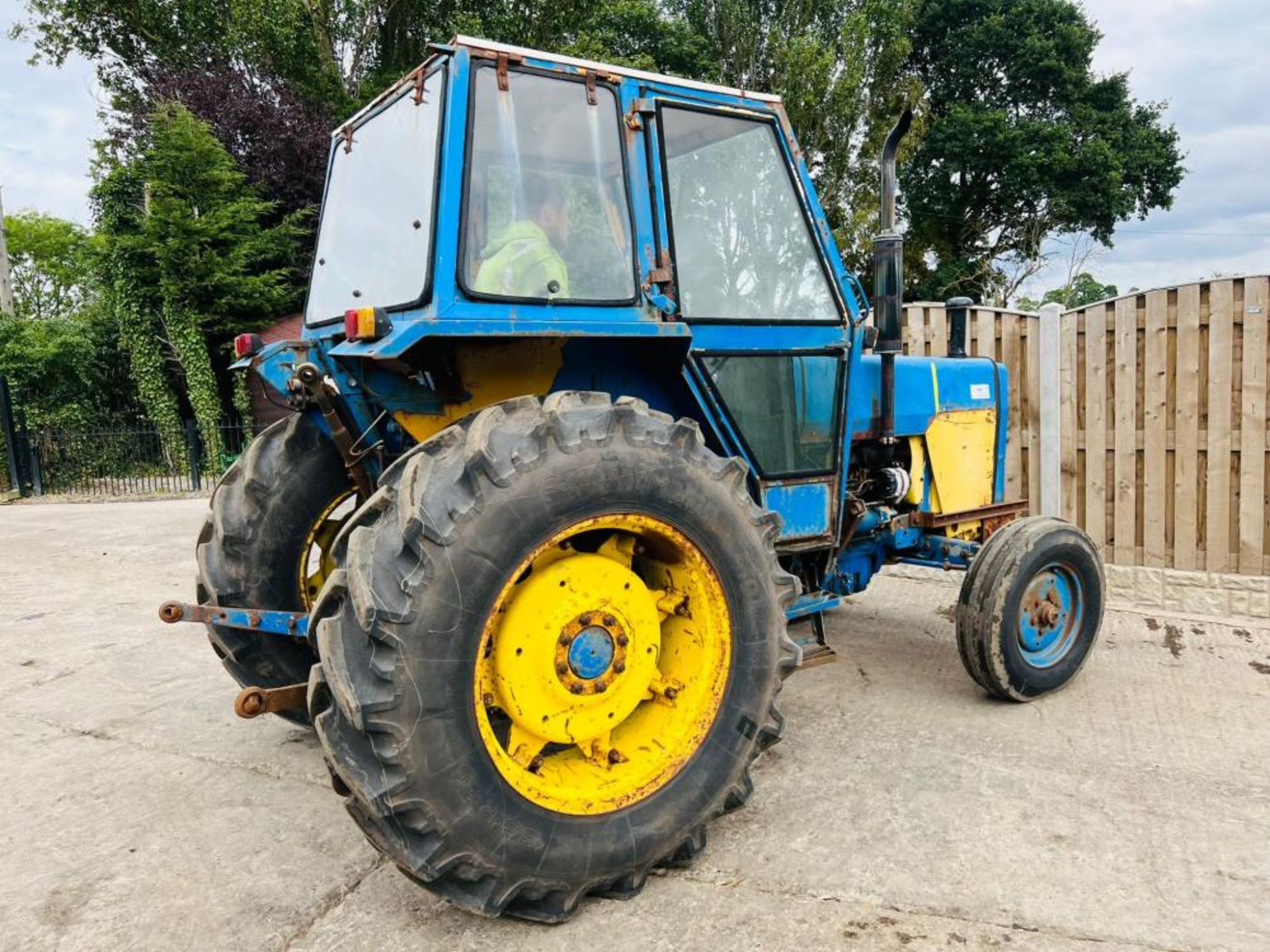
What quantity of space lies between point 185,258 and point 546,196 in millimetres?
13906

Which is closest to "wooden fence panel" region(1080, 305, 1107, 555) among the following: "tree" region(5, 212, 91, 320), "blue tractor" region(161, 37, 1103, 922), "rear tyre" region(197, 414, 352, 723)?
"blue tractor" region(161, 37, 1103, 922)

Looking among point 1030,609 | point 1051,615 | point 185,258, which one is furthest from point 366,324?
point 185,258

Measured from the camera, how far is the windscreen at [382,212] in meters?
2.66

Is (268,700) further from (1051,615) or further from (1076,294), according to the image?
(1076,294)

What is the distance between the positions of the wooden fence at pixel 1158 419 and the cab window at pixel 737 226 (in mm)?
3264

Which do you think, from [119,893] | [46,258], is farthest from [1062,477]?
[46,258]

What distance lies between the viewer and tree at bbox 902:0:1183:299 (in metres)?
24.6

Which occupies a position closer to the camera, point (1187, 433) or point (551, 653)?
point (551, 653)

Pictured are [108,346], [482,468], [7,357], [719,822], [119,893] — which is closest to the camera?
[482,468]

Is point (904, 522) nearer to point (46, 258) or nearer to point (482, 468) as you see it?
point (482, 468)

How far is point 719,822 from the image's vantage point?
8.96 feet

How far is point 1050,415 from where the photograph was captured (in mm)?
5871

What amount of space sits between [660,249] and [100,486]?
14.3m

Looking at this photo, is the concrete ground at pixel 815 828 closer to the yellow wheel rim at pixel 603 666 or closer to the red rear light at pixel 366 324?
the yellow wheel rim at pixel 603 666
